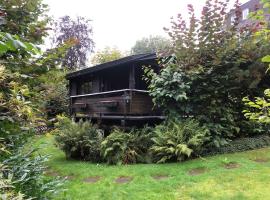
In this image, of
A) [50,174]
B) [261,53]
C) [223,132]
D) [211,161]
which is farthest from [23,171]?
[261,53]

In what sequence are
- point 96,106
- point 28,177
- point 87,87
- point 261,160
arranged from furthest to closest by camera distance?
1. point 87,87
2. point 96,106
3. point 261,160
4. point 28,177

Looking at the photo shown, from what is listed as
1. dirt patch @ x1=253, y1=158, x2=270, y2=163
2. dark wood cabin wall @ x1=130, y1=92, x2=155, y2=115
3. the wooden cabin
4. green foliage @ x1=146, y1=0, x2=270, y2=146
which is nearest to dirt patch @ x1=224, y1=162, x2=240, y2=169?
dirt patch @ x1=253, y1=158, x2=270, y2=163

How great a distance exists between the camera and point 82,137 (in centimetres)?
948

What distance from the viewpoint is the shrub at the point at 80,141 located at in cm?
909

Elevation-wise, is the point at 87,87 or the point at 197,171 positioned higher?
the point at 87,87

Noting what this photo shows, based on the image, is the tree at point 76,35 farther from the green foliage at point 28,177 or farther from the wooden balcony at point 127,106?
the green foliage at point 28,177

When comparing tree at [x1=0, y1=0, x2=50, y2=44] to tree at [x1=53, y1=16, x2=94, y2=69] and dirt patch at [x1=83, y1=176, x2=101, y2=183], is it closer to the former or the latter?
dirt patch at [x1=83, y1=176, x2=101, y2=183]

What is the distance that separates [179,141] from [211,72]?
2.77 m

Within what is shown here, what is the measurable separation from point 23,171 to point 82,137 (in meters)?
6.04

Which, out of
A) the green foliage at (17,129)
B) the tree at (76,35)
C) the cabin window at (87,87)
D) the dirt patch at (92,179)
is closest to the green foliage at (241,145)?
the dirt patch at (92,179)

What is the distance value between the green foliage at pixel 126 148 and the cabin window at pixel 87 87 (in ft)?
25.9

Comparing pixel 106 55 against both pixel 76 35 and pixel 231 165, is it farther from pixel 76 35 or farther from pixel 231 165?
pixel 231 165

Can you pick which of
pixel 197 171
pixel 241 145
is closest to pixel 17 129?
pixel 197 171

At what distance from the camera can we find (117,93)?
39.8 ft
